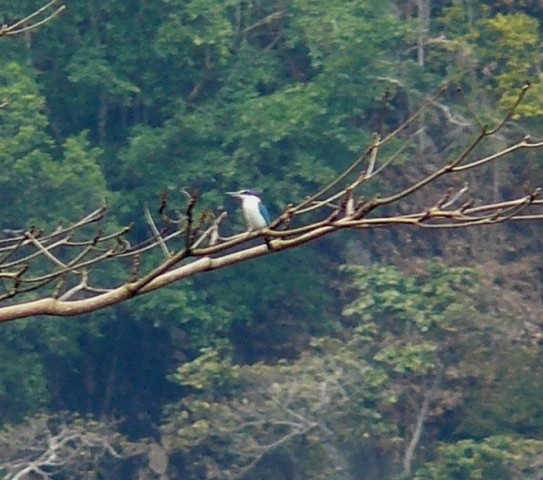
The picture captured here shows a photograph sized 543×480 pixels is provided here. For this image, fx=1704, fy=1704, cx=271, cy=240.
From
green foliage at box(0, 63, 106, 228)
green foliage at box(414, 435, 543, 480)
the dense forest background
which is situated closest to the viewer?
green foliage at box(414, 435, 543, 480)

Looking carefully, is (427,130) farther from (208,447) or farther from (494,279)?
(208,447)

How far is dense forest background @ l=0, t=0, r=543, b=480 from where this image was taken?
46.5 ft

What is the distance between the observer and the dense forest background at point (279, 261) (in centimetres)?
1417

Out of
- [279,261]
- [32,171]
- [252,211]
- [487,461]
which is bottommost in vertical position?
[487,461]

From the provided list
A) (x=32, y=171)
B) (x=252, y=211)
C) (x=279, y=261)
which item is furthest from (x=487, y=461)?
(x=252, y=211)

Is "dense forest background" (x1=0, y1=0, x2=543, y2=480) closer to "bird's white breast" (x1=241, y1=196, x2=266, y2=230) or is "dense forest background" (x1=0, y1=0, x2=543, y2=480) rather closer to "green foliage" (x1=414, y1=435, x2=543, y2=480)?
"green foliage" (x1=414, y1=435, x2=543, y2=480)

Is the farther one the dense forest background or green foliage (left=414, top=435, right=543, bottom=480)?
the dense forest background

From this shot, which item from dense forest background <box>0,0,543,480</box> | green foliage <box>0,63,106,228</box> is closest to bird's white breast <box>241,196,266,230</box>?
dense forest background <box>0,0,543,480</box>

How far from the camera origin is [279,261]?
16547 mm

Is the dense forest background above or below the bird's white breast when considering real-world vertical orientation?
below

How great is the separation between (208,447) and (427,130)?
13.5 ft

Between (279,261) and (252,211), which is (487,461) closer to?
(279,261)

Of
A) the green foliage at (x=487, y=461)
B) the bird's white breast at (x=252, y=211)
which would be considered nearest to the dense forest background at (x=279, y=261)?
the green foliage at (x=487, y=461)

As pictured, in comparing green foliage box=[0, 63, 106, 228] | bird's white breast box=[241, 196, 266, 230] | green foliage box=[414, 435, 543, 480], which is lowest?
green foliage box=[414, 435, 543, 480]
